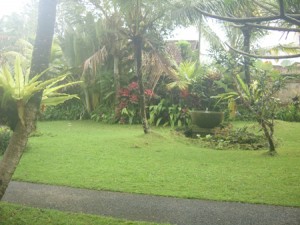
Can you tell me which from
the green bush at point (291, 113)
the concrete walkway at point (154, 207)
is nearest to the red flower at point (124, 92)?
the green bush at point (291, 113)

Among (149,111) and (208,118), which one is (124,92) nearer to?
(149,111)

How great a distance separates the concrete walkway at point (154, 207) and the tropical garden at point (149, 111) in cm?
26

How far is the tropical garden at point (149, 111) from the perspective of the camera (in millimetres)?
3602

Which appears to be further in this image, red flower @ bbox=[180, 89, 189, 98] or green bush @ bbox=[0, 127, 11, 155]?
red flower @ bbox=[180, 89, 189, 98]

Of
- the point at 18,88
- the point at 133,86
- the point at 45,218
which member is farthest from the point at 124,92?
the point at 18,88

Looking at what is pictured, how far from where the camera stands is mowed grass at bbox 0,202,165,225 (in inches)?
138

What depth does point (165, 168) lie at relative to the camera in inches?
251

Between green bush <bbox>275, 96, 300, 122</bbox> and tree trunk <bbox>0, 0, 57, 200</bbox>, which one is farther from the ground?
tree trunk <bbox>0, 0, 57, 200</bbox>

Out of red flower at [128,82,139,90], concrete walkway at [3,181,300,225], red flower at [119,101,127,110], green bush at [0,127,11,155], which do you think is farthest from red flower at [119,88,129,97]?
concrete walkway at [3,181,300,225]

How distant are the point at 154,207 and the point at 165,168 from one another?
2.19 metres

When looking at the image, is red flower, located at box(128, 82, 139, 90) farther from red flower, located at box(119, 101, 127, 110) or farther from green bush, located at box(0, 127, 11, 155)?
green bush, located at box(0, 127, 11, 155)

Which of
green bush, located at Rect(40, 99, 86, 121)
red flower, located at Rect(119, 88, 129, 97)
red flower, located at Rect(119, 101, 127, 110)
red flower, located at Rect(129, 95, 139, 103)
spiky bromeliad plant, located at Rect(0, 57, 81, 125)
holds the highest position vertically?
spiky bromeliad plant, located at Rect(0, 57, 81, 125)

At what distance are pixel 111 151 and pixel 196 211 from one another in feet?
14.1

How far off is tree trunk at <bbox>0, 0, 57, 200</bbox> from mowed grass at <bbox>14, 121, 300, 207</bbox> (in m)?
1.85
